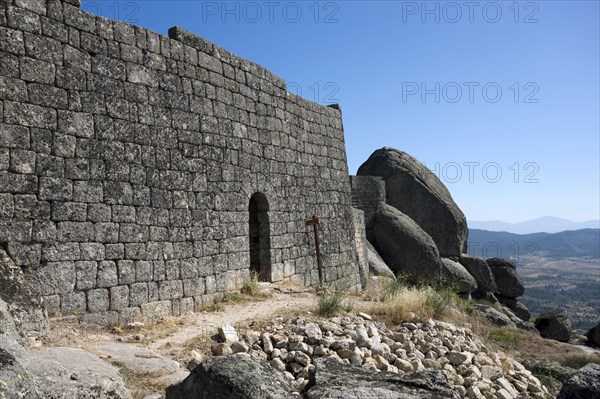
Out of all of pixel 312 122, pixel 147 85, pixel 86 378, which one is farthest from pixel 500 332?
pixel 86 378

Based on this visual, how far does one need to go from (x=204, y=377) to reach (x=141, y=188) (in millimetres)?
4119

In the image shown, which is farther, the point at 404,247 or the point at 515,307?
the point at 515,307

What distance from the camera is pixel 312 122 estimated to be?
1279 cm

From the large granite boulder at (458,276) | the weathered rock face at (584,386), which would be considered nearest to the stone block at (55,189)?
the weathered rock face at (584,386)

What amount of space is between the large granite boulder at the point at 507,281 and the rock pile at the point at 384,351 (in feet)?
46.1

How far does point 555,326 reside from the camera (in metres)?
19.6

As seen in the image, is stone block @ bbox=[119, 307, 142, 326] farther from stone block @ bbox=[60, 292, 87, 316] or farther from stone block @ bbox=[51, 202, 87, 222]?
stone block @ bbox=[51, 202, 87, 222]

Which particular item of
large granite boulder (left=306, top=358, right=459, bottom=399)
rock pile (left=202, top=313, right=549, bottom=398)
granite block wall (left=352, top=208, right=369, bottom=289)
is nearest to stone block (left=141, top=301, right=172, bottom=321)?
rock pile (left=202, top=313, right=549, bottom=398)

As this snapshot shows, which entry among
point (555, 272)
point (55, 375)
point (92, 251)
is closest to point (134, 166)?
point (92, 251)

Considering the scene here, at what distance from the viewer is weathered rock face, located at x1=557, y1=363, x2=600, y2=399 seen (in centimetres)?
553

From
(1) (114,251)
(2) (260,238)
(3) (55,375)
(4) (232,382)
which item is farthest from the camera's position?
(2) (260,238)

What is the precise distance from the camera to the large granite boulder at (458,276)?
19.9 meters

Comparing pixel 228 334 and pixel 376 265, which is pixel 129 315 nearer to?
pixel 228 334

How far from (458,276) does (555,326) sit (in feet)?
11.5
